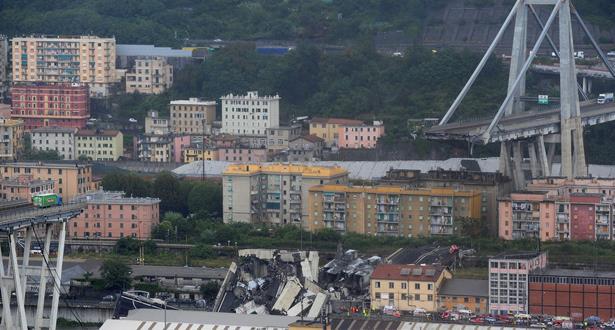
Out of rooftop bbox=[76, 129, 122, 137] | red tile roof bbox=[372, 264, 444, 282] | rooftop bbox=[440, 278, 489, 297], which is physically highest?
rooftop bbox=[76, 129, 122, 137]

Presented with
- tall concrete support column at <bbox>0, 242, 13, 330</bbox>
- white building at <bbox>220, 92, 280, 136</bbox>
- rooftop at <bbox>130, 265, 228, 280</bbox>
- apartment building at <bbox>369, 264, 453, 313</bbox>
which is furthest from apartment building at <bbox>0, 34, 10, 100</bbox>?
tall concrete support column at <bbox>0, 242, 13, 330</bbox>

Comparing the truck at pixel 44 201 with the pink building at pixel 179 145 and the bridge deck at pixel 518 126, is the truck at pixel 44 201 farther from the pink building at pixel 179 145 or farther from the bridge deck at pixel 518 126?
the pink building at pixel 179 145

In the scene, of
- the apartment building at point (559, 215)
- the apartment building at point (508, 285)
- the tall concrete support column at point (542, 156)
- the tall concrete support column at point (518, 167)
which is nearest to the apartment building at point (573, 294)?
the apartment building at point (508, 285)

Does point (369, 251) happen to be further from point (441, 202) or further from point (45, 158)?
point (45, 158)

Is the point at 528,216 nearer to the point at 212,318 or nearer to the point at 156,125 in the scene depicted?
the point at 212,318

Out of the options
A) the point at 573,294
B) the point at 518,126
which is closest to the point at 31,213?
the point at 573,294

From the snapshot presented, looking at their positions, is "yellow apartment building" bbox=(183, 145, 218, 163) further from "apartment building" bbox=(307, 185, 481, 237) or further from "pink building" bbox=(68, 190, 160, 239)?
"apartment building" bbox=(307, 185, 481, 237)
